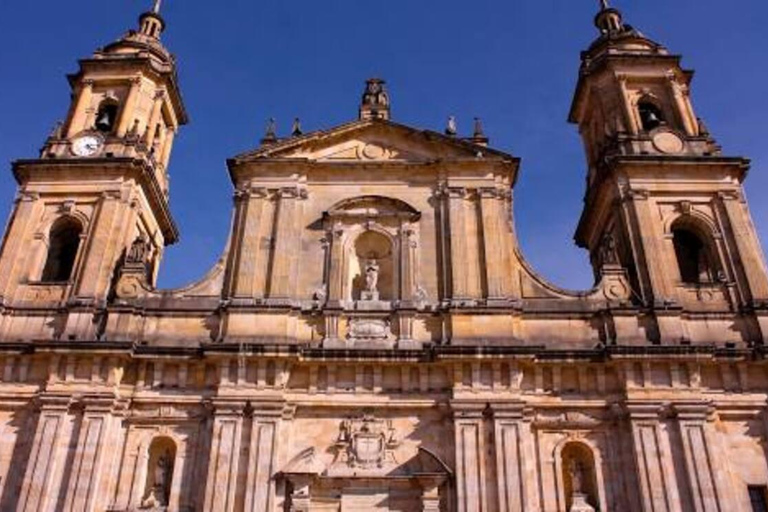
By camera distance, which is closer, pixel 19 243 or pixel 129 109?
pixel 19 243

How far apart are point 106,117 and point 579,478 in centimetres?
1595

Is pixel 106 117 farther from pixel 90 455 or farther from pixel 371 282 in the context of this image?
pixel 90 455

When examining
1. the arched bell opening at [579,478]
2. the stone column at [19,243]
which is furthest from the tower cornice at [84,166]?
the arched bell opening at [579,478]

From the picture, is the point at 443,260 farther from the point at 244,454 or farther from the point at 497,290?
the point at 244,454

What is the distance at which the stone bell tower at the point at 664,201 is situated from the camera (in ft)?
65.5

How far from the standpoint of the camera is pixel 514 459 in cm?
1741

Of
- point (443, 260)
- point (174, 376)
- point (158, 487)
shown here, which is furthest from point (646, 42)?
point (158, 487)

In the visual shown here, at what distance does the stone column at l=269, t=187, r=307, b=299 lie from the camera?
1992cm

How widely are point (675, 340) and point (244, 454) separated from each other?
31.3 feet

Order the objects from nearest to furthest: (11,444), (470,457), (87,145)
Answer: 1. (470,457)
2. (11,444)
3. (87,145)

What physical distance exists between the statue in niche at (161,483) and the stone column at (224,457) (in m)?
1.08

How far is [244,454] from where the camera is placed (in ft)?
57.8

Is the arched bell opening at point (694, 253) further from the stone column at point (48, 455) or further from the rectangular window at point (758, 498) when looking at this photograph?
the stone column at point (48, 455)

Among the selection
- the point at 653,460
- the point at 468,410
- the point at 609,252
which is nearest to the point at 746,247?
the point at 609,252
